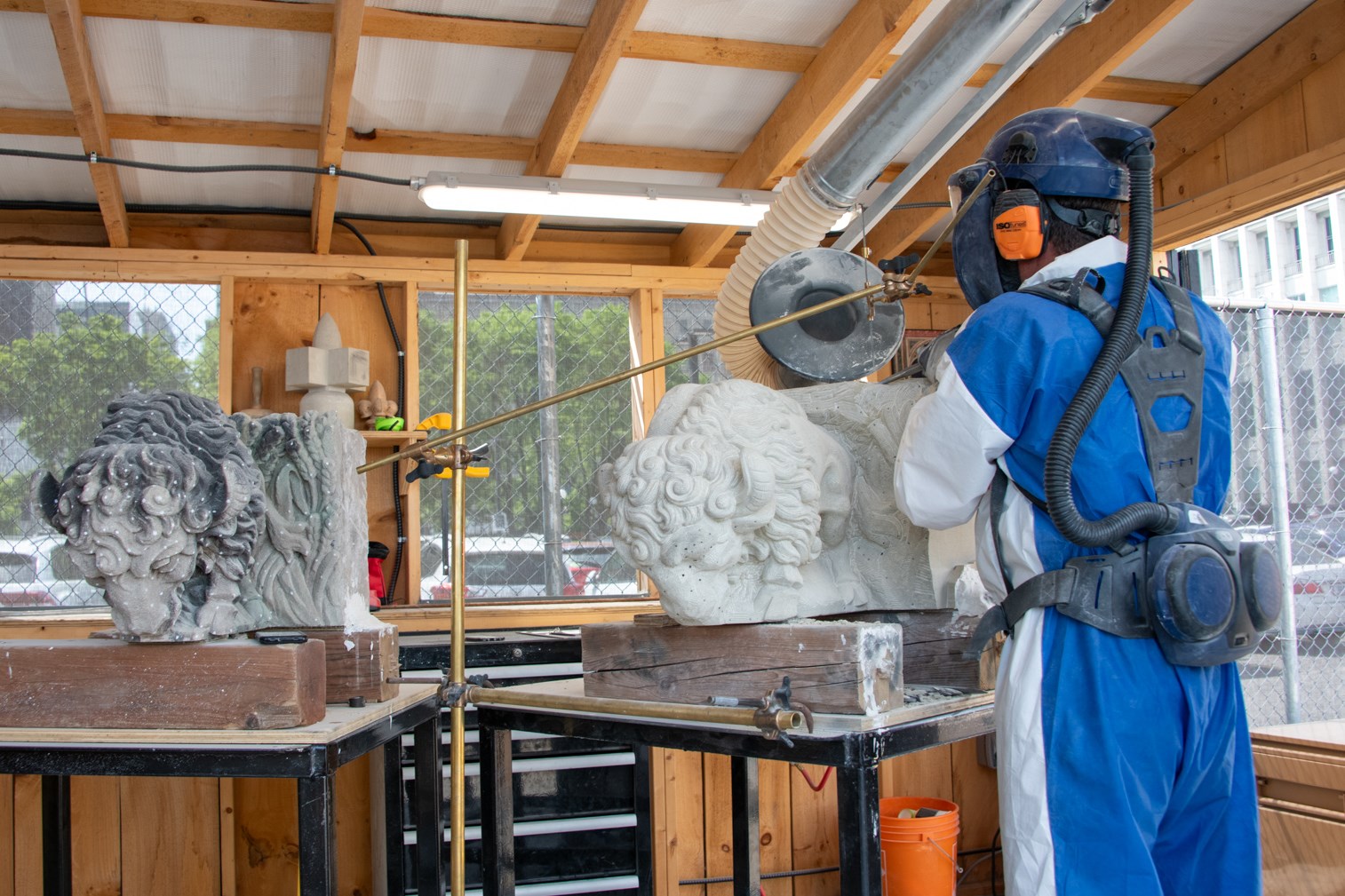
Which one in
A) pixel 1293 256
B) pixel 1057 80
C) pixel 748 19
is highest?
pixel 1293 256

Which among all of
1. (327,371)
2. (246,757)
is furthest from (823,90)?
(246,757)

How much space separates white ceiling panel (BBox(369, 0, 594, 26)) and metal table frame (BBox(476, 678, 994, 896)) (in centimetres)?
196

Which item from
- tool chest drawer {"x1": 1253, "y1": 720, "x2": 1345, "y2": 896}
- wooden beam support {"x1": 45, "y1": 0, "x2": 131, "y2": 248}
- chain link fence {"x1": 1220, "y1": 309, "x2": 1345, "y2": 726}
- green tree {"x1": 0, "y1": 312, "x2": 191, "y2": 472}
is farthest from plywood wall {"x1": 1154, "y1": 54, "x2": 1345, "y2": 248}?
green tree {"x1": 0, "y1": 312, "x2": 191, "y2": 472}

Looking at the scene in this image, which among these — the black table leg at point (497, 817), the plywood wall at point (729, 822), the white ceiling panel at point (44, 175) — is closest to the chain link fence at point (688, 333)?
the plywood wall at point (729, 822)

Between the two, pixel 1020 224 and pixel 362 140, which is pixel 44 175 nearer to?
pixel 362 140

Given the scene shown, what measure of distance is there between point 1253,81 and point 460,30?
2460 mm

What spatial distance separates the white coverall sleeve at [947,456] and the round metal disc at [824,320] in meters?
0.62

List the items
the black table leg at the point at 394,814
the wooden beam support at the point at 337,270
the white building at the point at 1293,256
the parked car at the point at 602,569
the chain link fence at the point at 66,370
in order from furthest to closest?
the white building at the point at 1293,256
the parked car at the point at 602,569
the chain link fence at the point at 66,370
the wooden beam support at the point at 337,270
the black table leg at the point at 394,814

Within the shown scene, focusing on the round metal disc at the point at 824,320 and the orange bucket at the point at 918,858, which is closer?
the round metal disc at the point at 824,320

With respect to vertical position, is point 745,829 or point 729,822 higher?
point 745,829

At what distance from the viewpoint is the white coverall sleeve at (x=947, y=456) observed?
1.58 metres

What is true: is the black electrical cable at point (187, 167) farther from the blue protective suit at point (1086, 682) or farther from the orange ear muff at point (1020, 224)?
the blue protective suit at point (1086, 682)

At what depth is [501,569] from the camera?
4.50m

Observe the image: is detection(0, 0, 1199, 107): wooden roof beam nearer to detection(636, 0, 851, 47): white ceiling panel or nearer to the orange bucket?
detection(636, 0, 851, 47): white ceiling panel
